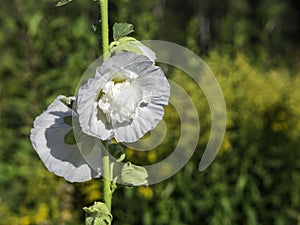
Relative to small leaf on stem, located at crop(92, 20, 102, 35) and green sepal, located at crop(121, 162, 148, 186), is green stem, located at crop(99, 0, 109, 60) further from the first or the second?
green sepal, located at crop(121, 162, 148, 186)

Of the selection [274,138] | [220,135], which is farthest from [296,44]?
[220,135]

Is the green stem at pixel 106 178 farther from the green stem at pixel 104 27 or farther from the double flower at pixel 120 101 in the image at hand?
the green stem at pixel 104 27

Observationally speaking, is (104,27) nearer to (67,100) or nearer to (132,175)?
(67,100)

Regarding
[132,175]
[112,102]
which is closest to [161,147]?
[132,175]

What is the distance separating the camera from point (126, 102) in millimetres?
851

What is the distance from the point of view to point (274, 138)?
2676mm

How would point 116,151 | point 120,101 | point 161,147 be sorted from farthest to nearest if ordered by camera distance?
1. point 161,147
2. point 116,151
3. point 120,101

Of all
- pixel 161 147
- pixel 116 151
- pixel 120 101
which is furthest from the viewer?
pixel 161 147

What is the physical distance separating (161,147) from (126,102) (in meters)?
1.61

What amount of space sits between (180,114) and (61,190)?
0.59 meters

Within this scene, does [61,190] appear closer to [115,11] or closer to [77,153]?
[115,11]

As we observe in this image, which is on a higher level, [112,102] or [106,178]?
[112,102]

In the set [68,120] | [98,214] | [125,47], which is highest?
[125,47]

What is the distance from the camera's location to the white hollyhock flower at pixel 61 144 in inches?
36.8
